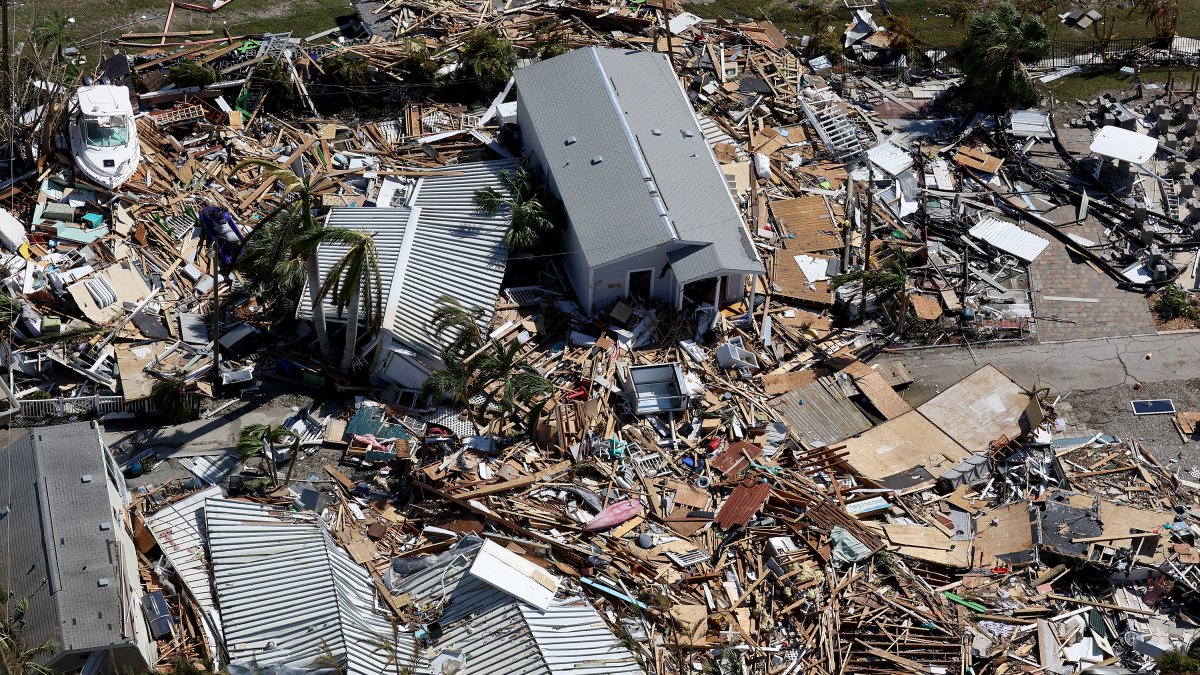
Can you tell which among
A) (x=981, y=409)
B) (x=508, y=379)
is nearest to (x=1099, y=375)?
(x=981, y=409)

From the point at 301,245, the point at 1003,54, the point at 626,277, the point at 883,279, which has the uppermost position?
the point at 301,245

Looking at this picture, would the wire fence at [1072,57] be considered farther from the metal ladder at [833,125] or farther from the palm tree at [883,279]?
the palm tree at [883,279]

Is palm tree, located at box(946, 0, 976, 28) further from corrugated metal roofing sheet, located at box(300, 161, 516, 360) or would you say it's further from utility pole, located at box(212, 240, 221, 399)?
utility pole, located at box(212, 240, 221, 399)

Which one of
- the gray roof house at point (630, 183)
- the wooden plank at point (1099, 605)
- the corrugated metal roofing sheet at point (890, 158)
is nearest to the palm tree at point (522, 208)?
the gray roof house at point (630, 183)

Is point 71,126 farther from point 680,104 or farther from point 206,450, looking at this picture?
point 680,104

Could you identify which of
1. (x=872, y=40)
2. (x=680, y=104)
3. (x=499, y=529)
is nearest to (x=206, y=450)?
(x=499, y=529)

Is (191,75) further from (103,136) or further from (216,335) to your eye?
(216,335)

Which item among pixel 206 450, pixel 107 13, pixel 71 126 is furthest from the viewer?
pixel 107 13

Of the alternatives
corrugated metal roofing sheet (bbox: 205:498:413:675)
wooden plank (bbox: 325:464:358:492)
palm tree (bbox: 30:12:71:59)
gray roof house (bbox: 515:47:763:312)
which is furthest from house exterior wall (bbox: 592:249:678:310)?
palm tree (bbox: 30:12:71:59)
